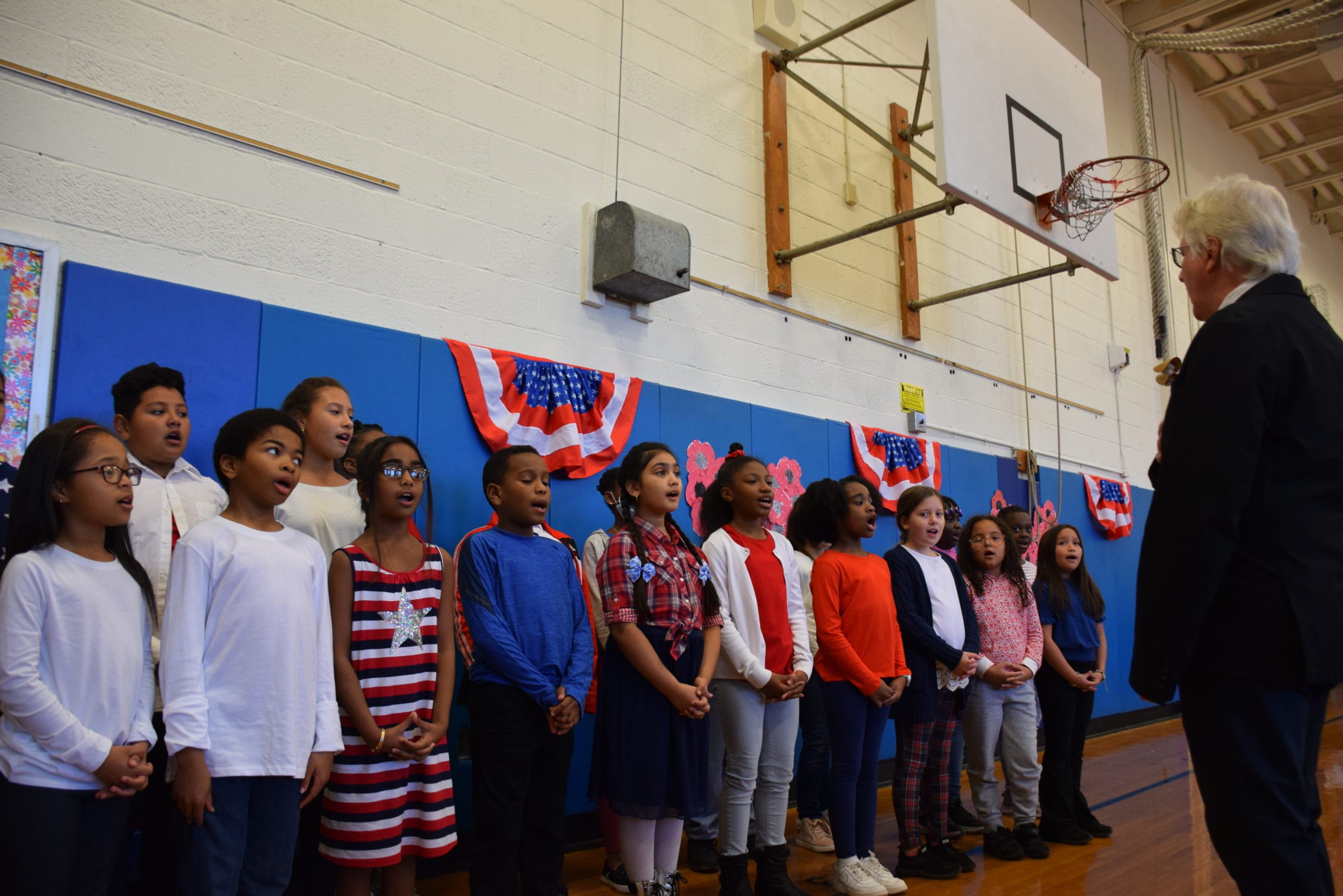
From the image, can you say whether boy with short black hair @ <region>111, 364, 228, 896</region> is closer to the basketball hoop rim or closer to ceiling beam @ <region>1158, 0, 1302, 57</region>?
the basketball hoop rim

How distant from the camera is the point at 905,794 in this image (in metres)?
2.85

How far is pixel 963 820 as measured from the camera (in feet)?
11.0

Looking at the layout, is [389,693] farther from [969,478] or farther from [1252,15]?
[1252,15]

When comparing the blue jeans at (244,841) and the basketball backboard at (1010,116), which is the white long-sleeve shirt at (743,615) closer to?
the blue jeans at (244,841)

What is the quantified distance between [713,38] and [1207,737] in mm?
3799

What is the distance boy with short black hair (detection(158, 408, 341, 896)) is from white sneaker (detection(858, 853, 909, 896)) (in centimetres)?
158


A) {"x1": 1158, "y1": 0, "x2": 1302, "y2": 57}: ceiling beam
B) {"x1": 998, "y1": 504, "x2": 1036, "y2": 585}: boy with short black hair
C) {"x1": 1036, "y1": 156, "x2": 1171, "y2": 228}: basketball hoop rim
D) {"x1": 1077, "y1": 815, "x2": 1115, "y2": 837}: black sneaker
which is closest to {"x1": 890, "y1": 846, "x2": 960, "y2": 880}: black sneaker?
{"x1": 1077, "y1": 815, "x2": 1115, "y2": 837}: black sneaker

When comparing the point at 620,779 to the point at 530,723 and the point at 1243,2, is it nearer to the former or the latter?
the point at 530,723

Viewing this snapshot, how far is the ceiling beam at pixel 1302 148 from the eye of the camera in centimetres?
870

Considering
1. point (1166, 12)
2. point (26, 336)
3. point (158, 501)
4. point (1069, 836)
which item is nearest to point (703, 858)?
point (1069, 836)

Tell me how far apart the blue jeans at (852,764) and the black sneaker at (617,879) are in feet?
2.04

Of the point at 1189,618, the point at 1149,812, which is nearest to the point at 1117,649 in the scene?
the point at 1149,812

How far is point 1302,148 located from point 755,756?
379 inches

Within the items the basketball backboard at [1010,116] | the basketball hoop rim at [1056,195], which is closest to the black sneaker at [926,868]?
the basketball backboard at [1010,116]
